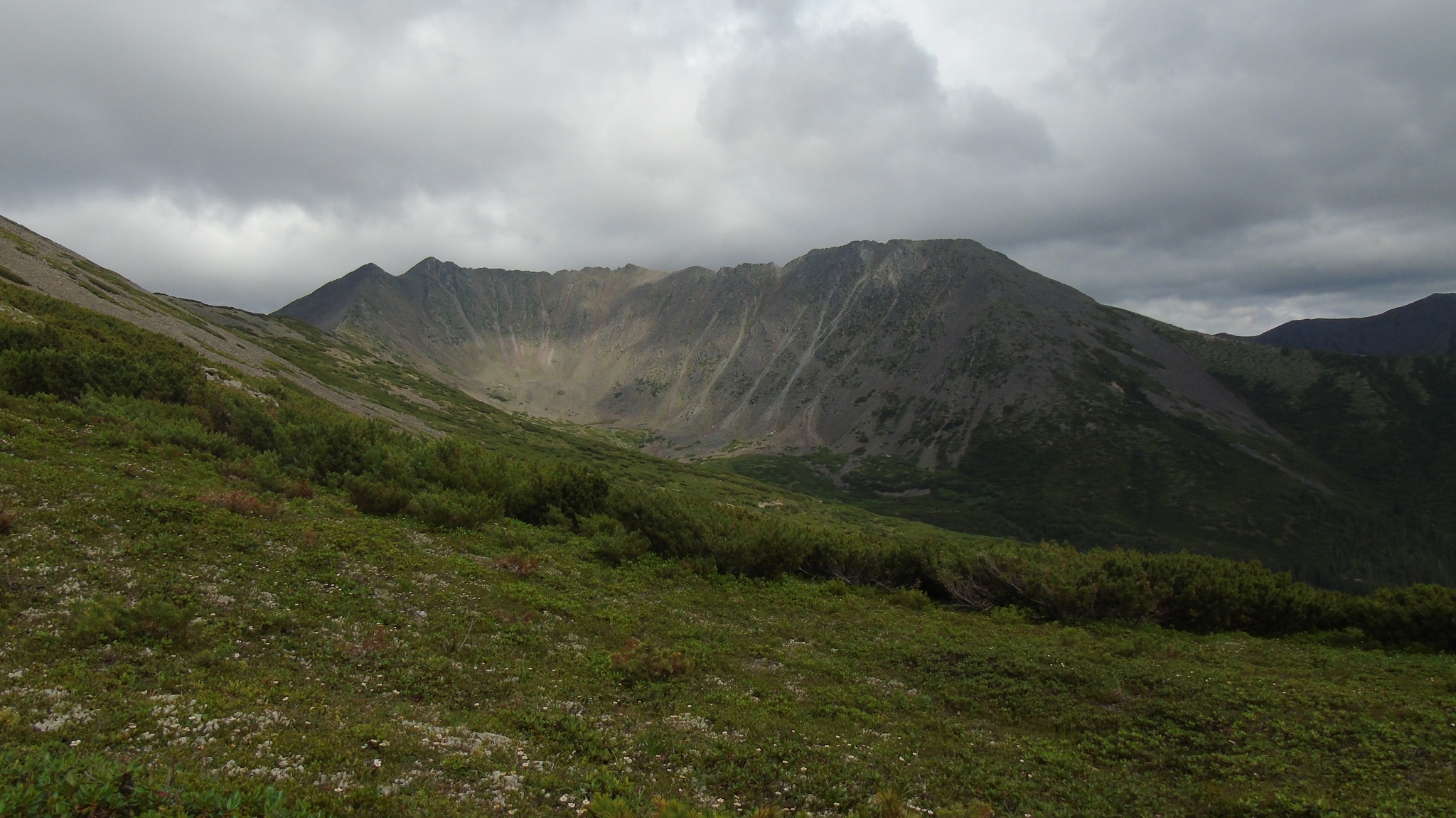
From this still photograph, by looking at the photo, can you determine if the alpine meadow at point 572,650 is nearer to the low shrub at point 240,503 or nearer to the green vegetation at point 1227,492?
the low shrub at point 240,503

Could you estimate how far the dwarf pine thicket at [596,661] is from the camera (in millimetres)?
9039

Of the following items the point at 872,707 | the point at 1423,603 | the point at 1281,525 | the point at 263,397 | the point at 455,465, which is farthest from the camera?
the point at 1281,525

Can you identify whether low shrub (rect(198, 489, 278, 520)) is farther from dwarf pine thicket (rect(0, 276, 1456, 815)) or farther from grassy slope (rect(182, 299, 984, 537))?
grassy slope (rect(182, 299, 984, 537))

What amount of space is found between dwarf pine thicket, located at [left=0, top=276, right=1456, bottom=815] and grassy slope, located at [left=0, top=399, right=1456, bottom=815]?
0.08 metres

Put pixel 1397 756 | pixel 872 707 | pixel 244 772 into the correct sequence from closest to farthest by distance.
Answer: pixel 244 772 < pixel 1397 756 < pixel 872 707

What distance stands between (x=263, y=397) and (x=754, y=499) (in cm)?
9348

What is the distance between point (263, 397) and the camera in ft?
130

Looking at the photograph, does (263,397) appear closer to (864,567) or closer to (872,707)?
(864,567)

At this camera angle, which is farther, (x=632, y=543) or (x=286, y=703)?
(x=632, y=543)

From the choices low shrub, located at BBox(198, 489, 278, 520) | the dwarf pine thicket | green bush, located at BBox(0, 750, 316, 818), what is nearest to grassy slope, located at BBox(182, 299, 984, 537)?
the dwarf pine thicket

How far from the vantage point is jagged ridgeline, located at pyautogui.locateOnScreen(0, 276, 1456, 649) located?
2211 centimetres

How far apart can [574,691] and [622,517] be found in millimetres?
17985

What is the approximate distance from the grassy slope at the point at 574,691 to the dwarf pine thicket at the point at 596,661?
8 centimetres

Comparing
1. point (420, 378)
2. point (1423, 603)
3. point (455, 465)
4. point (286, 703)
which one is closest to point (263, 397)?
point (455, 465)
